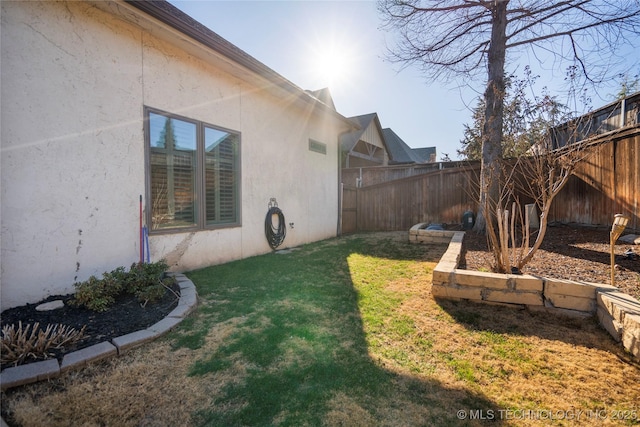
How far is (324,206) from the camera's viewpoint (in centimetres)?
760

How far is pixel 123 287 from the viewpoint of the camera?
113 inches

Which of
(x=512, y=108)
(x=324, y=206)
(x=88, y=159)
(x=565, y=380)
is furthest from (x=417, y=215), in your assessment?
(x=88, y=159)

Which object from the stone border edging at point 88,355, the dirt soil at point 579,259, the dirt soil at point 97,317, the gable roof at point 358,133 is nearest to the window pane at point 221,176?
the dirt soil at point 97,317

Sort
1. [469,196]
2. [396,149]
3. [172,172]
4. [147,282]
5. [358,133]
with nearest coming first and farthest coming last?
[147,282], [172,172], [469,196], [358,133], [396,149]

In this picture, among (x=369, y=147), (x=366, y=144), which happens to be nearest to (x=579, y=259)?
(x=366, y=144)

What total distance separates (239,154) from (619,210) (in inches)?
279

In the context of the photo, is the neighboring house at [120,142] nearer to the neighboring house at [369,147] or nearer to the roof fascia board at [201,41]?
the roof fascia board at [201,41]

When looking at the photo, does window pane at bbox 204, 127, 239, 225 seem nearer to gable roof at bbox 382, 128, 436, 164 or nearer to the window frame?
the window frame

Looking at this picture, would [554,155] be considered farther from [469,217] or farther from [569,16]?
[569,16]

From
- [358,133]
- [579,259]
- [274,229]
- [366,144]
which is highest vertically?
[358,133]

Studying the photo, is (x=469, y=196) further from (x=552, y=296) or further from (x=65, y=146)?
(x=65, y=146)

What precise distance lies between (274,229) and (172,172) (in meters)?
2.33

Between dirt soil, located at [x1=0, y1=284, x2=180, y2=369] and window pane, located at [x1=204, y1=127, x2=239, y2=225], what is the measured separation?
1938 millimetres

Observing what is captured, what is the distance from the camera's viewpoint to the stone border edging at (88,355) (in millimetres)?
1613
